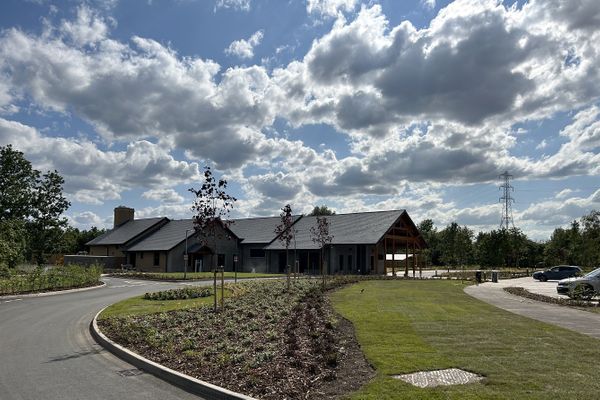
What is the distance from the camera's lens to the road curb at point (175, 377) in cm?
723

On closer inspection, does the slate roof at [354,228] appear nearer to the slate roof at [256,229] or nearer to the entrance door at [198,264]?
the slate roof at [256,229]

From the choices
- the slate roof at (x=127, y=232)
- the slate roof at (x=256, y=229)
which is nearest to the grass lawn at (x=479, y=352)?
the slate roof at (x=256, y=229)

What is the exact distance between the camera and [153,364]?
9.05 metres

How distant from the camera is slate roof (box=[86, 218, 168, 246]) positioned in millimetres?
59750

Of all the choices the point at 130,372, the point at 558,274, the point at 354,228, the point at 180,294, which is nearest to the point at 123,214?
the point at 354,228

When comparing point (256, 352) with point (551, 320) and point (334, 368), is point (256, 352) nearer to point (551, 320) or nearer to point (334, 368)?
point (334, 368)

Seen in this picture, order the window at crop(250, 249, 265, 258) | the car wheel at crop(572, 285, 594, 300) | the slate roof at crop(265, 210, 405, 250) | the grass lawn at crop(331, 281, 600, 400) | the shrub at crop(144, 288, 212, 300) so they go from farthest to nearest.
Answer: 1. the window at crop(250, 249, 265, 258)
2. the slate roof at crop(265, 210, 405, 250)
3. the shrub at crop(144, 288, 212, 300)
4. the car wheel at crop(572, 285, 594, 300)
5. the grass lawn at crop(331, 281, 600, 400)

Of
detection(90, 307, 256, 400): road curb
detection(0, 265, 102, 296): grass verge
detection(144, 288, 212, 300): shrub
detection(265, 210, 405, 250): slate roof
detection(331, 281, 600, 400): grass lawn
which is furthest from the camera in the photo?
detection(265, 210, 405, 250): slate roof

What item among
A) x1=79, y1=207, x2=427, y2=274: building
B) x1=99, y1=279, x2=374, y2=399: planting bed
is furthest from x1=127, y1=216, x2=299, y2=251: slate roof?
x1=99, y1=279, x2=374, y2=399: planting bed

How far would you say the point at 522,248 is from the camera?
222ft

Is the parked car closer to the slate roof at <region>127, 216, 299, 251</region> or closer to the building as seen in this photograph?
the building

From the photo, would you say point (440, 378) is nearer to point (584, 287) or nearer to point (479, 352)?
point (479, 352)

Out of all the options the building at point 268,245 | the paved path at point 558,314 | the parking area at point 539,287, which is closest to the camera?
the paved path at point 558,314

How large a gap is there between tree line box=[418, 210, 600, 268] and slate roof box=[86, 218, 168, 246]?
132ft
